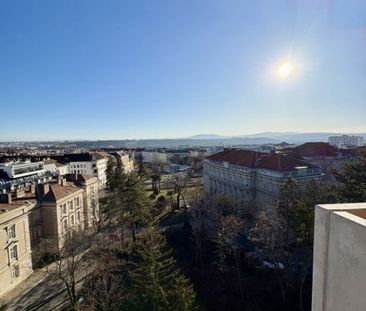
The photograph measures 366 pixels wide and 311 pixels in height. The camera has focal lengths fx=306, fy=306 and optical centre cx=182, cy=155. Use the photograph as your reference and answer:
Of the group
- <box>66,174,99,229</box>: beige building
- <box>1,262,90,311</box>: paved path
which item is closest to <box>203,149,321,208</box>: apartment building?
<box>66,174,99,229</box>: beige building

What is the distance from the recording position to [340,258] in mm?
4457

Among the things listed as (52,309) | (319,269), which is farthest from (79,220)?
(319,269)

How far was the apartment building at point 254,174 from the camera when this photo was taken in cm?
4150

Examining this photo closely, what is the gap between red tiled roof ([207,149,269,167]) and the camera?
47669 millimetres

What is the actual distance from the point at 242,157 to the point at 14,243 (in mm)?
34850

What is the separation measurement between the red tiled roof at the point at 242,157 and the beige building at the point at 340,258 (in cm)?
4229

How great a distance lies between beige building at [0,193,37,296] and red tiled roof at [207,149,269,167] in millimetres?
30925

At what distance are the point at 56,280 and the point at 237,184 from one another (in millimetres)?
30473

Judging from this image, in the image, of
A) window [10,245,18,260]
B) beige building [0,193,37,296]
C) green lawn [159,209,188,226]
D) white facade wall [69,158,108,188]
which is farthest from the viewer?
white facade wall [69,158,108,188]

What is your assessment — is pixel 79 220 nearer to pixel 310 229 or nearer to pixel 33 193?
pixel 33 193

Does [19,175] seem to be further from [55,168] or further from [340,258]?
[340,258]

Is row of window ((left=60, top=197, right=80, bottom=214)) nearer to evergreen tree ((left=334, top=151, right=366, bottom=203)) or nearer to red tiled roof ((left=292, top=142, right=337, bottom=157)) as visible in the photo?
evergreen tree ((left=334, top=151, right=366, bottom=203))

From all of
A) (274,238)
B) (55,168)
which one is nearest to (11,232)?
(274,238)

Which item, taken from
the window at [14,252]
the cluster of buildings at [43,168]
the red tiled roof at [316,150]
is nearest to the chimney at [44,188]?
the window at [14,252]
